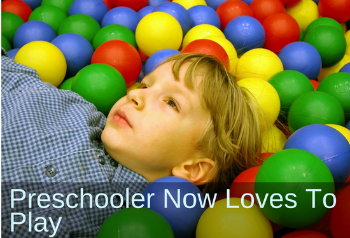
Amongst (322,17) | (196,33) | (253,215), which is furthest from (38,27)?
(322,17)

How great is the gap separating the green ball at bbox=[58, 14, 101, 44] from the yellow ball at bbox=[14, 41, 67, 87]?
332 mm

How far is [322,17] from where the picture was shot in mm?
2035

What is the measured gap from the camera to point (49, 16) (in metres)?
2.00

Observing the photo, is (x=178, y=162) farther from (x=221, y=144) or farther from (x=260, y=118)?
(x=260, y=118)

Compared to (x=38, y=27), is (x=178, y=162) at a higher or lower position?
lower

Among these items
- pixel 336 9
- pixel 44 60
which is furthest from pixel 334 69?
pixel 44 60

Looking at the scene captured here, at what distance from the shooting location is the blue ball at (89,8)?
204 centimetres

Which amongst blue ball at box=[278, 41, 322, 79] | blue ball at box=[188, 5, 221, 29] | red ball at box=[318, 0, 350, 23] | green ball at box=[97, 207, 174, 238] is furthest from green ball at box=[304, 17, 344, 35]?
green ball at box=[97, 207, 174, 238]

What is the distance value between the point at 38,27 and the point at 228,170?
1295mm

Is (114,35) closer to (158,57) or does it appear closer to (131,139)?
(158,57)

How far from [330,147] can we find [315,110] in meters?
0.31

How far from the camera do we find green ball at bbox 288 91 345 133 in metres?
1.27

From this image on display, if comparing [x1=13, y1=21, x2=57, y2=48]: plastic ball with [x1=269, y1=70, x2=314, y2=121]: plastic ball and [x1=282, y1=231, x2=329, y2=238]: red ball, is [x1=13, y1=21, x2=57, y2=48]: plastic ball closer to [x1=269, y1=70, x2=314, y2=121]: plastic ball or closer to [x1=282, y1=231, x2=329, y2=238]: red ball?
[x1=269, y1=70, x2=314, y2=121]: plastic ball

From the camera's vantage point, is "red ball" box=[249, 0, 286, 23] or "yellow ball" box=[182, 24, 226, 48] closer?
"yellow ball" box=[182, 24, 226, 48]
